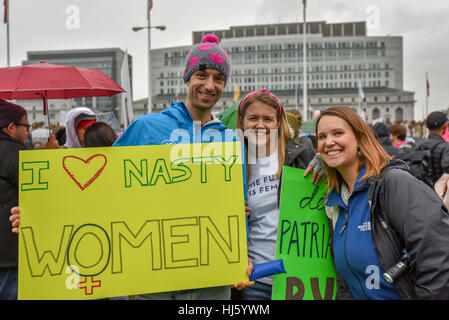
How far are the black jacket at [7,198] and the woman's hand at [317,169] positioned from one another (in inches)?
81.6

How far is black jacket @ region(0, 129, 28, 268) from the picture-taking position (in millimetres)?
2883

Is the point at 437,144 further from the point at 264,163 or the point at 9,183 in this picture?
the point at 9,183

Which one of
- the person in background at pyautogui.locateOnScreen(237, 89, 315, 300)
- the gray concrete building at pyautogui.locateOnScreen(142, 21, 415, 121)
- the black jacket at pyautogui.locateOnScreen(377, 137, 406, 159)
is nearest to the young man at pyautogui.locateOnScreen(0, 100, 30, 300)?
the person in background at pyautogui.locateOnScreen(237, 89, 315, 300)

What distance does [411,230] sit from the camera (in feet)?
6.07

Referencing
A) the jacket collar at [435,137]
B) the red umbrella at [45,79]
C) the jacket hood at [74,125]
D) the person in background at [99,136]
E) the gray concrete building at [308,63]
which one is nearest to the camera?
the person in background at [99,136]

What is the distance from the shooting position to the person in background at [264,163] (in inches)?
96.8

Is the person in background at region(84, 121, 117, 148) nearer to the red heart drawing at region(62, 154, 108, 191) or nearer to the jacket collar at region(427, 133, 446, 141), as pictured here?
the red heart drawing at region(62, 154, 108, 191)

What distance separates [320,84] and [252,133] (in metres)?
105

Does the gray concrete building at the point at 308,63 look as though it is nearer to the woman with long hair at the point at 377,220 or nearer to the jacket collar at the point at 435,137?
the jacket collar at the point at 435,137

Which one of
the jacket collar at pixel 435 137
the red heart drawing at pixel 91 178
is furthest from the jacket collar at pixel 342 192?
the jacket collar at pixel 435 137

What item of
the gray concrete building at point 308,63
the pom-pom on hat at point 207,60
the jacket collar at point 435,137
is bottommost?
the jacket collar at point 435,137

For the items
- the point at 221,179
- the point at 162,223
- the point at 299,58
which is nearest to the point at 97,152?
the point at 162,223

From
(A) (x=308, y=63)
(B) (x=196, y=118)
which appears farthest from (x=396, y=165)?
(A) (x=308, y=63)

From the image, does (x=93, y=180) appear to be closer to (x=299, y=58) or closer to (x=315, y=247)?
(x=315, y=247)
